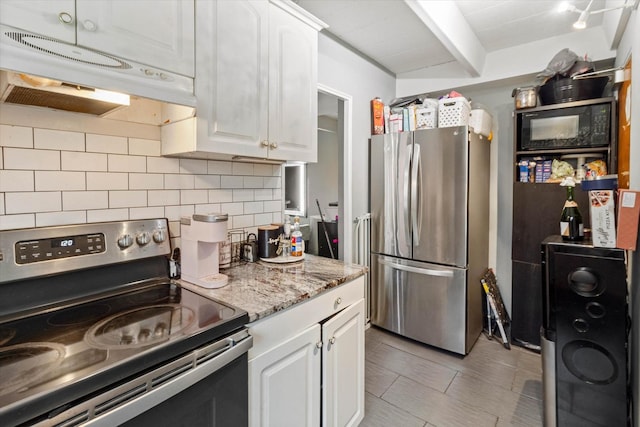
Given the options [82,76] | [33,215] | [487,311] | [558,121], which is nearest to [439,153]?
[558,121]

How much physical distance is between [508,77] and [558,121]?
0.57 metres

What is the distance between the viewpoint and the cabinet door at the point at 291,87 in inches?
61.4

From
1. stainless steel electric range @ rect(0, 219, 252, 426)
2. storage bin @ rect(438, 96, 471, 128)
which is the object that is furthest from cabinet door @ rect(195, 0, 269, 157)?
storage bin @ rect(438, 96, 471, 128)

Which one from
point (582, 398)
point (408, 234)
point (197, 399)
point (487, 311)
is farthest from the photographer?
point (487, 311)

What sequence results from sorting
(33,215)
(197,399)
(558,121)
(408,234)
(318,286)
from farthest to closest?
(408,234) < (558,121) < (318,286) < (33,215) < (197,399)

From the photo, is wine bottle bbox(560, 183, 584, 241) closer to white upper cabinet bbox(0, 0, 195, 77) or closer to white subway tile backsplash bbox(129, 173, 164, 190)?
white upper cabinet bbox(0, 0, 195, 77)

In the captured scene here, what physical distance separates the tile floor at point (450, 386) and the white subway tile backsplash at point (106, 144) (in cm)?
187

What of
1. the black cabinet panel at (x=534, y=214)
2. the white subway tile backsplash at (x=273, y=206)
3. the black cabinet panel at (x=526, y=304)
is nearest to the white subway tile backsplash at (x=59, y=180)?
the white subway tile backsplash at (x=273, y=206)

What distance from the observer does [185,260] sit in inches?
56.2

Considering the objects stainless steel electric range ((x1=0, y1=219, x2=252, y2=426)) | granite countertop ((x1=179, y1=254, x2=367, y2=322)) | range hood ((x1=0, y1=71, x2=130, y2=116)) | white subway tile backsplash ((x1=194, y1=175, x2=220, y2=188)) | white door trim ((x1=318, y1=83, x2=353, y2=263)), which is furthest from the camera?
white door trim ((x1=318, y1=83, x2=353, y2=263))

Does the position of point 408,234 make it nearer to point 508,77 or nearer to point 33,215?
point 508,77

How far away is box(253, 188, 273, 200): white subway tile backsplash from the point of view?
191 cm

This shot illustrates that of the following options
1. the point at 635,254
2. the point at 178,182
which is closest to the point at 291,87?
the point at 178,182

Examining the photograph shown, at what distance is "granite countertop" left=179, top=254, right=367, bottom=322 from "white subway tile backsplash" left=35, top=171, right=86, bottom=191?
56 cm
